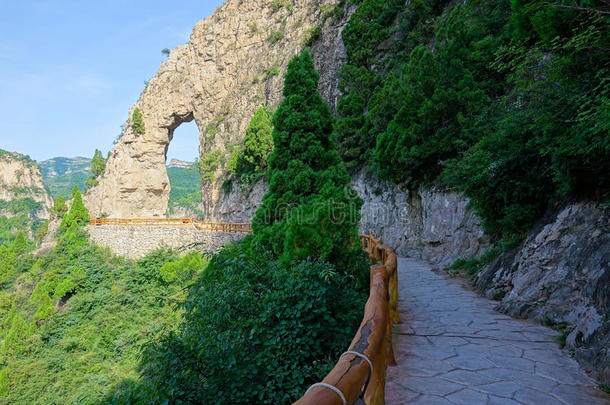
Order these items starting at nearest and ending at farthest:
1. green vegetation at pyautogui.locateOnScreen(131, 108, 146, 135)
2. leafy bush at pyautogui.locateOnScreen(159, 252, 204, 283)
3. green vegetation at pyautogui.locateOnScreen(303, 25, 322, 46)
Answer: leafy bush at pyautogui.locateOnScreen(159, 252, 204, 283) → green vegetation at pyautogui.locateOnScreen(303, 25, 322, 46) → green vegetation at pyautogui.locateOnScreen(131, 108, 146, 135)

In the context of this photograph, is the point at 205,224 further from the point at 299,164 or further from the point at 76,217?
the point at 299,164

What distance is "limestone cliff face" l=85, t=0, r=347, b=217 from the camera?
30969 mm

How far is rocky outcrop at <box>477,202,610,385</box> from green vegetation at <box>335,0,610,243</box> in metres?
0.50

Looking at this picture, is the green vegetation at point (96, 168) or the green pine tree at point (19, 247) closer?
the green pine tree at point (19, 247)

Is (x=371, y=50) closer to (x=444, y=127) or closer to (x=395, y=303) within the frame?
(x=444, y=127)

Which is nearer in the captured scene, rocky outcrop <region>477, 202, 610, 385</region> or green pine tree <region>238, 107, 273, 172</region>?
rocky outcrop <region>477, 202, 610, 385</region>

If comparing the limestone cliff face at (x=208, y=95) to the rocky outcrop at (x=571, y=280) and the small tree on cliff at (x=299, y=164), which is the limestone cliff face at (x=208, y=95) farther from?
the rocky outcrop at (x=571, y=280)

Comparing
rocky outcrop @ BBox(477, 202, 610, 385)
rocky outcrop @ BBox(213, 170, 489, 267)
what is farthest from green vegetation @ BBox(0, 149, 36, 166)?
rocky outcrop @ BBox(477, 202, 610, 385)

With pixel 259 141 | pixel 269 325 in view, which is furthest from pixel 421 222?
pixel 259 141

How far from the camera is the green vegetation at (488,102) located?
369cm

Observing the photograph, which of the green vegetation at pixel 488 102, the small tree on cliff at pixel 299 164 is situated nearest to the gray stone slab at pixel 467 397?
the green vegetation at pixel 488 102

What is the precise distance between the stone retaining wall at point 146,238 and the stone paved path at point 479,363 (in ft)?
63.3

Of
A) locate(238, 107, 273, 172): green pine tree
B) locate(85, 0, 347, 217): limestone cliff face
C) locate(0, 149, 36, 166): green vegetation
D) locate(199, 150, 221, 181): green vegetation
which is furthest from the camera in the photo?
locate(0, 149, 36, 166): green vegetation

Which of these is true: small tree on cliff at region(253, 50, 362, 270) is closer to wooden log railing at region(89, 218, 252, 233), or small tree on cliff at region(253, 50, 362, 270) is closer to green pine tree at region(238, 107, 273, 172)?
wooden log railing at region(89, 218, 252, 233)
